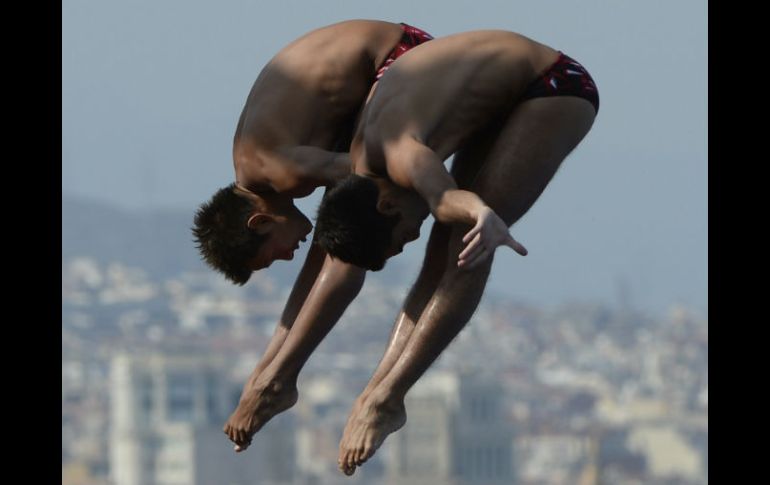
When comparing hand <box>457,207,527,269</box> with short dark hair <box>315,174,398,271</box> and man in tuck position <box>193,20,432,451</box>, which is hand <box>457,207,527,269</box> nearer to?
short dark hair <box>315,174,398,271</box>

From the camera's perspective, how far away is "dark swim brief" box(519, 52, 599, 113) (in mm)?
12508

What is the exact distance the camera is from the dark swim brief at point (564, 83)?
41.0ft

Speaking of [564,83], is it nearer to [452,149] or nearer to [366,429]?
[452,149]

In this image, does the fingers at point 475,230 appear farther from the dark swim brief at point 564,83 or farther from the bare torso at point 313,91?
the bare torso at point 313,91

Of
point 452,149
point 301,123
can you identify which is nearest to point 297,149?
point 301,123

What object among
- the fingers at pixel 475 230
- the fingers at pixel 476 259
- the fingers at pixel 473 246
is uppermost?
the fingers at pixel 475 230

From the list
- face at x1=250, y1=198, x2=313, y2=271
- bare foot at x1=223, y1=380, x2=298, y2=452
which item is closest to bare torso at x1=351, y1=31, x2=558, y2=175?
face at x1=250, y1=198, x2=313, y2=271

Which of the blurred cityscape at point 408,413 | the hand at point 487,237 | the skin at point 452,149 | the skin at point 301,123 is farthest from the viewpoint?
the blurred cityscape at point 408,413

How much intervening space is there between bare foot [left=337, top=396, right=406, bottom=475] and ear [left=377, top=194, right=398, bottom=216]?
890 millimetres

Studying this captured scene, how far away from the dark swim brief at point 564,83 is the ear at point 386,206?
0.70m

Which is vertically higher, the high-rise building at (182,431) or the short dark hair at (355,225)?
the short dark hair at (355,225)

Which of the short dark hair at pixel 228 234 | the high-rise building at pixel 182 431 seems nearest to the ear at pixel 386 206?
the short dark hair at pixel 228 234
